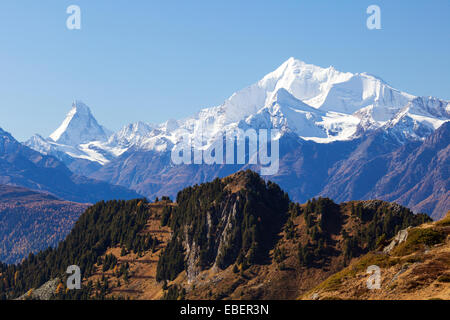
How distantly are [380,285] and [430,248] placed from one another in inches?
619

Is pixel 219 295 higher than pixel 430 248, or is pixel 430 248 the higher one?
pixel 430 248

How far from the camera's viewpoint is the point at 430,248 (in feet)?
350
